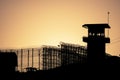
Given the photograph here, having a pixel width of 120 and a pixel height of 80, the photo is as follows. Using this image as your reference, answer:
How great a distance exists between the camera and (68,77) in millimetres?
27172

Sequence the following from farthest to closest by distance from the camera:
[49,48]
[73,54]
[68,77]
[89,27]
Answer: [49,48]
[73,54]
[89,27]
[68,77]

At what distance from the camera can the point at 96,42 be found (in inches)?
1545

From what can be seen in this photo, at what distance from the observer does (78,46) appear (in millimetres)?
47156

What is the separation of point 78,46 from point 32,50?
8820mm

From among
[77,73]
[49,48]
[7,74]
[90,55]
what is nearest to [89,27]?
[90,55]

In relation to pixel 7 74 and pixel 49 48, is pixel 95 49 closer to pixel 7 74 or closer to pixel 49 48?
pixel 49 48

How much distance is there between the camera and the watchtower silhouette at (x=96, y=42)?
3866 cm

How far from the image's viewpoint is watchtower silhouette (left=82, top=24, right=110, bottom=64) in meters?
38.7

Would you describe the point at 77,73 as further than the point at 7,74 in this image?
Yes

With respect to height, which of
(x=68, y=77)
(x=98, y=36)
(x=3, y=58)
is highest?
(x=98, y=36)

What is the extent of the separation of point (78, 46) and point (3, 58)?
26430 mm

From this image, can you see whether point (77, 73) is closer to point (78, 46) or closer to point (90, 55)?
point (90, 55)

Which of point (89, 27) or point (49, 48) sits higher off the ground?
point (89, 27)

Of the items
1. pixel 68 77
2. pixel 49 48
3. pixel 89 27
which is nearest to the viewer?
pixel 68 77
